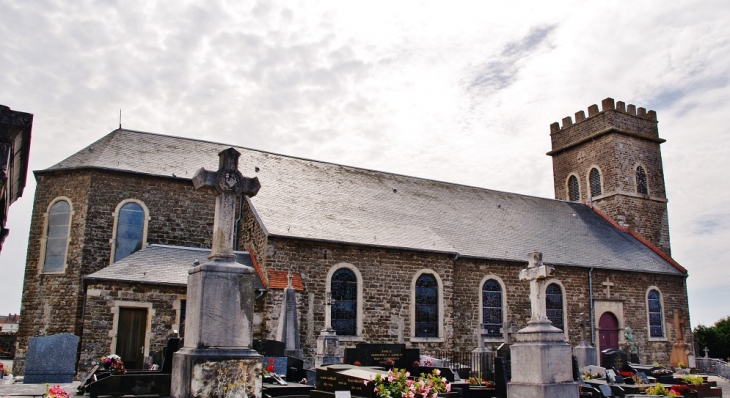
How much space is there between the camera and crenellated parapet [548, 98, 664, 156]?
29281 millimetres

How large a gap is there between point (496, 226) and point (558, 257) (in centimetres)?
264

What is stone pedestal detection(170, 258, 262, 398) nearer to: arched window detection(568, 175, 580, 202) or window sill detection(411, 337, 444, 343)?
window sill detection(411, 337, 444, 343)

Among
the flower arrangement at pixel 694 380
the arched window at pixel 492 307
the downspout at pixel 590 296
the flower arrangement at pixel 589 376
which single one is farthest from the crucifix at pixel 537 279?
the downspout at pixel 590 296

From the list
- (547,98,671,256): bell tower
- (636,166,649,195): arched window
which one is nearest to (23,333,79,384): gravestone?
(547,98,671,256): bell tower

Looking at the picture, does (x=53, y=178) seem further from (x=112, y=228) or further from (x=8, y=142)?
(x=8, y=142)

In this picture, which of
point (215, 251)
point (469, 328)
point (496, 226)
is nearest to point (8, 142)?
point (215, 251)

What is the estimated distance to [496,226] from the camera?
23.3 metres

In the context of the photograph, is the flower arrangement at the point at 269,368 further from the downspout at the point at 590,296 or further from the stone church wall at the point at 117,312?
the downspout at the point at 590,296

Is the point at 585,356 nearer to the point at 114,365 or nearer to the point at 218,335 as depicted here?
the point at 114,365

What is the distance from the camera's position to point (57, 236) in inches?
687

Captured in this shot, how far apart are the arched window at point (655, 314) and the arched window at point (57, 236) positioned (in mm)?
22046

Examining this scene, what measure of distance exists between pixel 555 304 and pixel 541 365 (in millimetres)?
13251

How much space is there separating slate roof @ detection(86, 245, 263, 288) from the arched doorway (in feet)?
45.3

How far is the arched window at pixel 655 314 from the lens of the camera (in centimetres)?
2412
